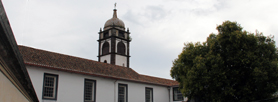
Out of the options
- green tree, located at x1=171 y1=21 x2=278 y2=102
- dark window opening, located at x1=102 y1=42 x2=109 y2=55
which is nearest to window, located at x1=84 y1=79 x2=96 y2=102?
green tree, located at x1=171 y1=21 x2=278 y2=102

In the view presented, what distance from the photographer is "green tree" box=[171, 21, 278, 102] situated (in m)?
17.3

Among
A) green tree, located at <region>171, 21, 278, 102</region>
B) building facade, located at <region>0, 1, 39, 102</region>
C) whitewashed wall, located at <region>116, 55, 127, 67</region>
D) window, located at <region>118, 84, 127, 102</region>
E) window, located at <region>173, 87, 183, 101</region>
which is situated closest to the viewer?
building facade, located at <region>0, 1, 39, 102</region>

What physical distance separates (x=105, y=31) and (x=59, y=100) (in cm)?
3004

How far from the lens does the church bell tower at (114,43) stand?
148ft

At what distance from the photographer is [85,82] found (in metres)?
21.2

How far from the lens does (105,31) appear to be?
157 feet

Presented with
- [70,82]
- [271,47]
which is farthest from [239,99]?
[70,82]

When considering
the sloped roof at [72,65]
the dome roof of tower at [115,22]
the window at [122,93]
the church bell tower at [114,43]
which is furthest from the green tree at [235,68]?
the dome roof of tower at [115,22]

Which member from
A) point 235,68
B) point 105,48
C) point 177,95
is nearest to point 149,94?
point 177,95

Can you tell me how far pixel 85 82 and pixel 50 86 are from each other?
3228mm

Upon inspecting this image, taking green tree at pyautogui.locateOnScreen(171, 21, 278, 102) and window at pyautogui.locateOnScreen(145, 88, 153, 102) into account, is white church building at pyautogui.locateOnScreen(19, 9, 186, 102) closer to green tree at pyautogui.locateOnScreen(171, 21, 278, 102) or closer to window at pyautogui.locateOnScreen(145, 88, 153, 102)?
window at pyautogui.locateOnScreen(145, 88, 153, 102)

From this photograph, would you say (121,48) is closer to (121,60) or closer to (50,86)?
(121,60)

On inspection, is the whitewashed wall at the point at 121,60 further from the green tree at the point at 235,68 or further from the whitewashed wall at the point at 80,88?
the green tree at the point at 235,68

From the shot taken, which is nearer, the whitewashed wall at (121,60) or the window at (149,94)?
the window at (149,94)
